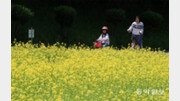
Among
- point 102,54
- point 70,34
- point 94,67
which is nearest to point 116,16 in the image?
point 70,34

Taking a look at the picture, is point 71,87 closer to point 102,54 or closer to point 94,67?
point 94,67

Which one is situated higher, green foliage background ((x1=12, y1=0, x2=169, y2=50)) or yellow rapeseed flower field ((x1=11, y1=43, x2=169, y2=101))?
green foliage background ((x1=12, y1=0, x2=169, y2=50))

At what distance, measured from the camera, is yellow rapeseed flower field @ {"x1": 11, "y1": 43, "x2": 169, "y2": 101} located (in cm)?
846

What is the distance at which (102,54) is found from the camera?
14773 mm

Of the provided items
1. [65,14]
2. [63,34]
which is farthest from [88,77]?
[63,34]

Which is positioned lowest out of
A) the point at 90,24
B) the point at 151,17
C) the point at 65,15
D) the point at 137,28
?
the point at 137,28

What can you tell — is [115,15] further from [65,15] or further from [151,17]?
[65,15]

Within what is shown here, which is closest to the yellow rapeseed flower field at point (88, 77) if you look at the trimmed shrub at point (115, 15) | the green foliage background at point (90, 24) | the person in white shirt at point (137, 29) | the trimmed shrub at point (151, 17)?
the person in white shirt at point (137, 29)

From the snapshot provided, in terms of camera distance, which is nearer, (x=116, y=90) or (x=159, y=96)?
(x=159, y=96)

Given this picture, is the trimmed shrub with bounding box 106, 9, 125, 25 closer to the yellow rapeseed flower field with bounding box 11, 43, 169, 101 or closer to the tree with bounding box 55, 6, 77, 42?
the tree with bounding box 55, 6, 77, 42

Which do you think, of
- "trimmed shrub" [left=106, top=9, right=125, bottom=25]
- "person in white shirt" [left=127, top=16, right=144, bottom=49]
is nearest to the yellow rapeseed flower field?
"person in white shirt" [left=127, top=16, right=144, bottom=49]

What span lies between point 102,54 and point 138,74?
374cm

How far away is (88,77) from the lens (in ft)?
35.1

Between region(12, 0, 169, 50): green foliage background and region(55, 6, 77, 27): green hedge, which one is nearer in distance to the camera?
region(55, 6, 77, 27): green hedge
